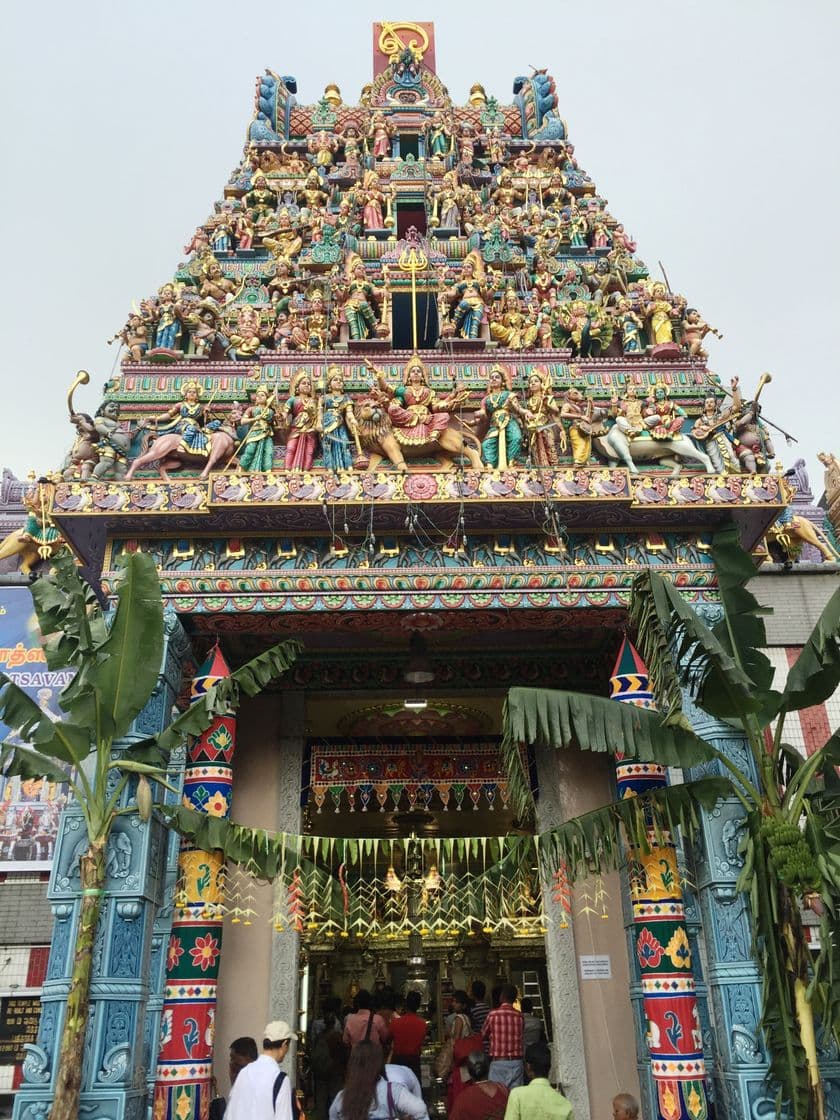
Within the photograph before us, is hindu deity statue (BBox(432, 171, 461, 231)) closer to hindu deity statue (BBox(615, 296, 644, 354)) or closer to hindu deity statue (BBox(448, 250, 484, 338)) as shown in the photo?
hindu deity statue (BBox(448, 250, 484, 338))

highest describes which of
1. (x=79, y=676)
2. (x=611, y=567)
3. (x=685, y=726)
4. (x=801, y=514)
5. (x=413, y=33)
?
(x=413, y=33)

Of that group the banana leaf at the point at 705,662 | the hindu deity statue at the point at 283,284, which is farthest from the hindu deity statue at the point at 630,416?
the hindu deity statue at the point at 283,284

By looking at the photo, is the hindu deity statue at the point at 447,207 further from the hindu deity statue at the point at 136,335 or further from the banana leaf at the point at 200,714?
the banana leaf at the point at 200,714

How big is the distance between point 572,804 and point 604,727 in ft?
12.7

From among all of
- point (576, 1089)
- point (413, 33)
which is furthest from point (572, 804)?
point (413, 33)

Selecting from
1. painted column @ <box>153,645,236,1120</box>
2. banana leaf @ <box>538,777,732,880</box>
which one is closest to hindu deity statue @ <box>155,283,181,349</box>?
painted column @ <box>153,645,236,1120</box>

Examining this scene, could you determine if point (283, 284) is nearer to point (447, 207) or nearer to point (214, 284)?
point (214, 284)

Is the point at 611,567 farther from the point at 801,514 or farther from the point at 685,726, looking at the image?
the point at 801,514

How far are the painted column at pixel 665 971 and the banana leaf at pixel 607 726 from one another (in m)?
1.08

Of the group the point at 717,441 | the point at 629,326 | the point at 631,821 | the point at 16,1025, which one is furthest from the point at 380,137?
the point at 16,1025

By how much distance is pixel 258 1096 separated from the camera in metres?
5.44

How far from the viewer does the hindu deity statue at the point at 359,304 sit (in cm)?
1217

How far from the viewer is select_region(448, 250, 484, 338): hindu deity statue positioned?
12.2 metres

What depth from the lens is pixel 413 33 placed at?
19656mm
